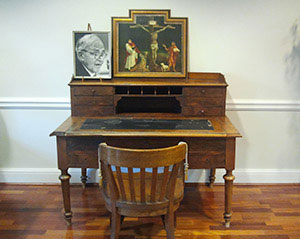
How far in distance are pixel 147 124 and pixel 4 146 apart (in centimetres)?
151

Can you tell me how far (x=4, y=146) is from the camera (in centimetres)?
314

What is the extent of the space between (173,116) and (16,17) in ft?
5.05

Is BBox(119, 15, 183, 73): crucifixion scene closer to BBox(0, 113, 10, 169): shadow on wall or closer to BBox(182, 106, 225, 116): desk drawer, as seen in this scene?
BBox(182, 106, 225, 116): desk drawer

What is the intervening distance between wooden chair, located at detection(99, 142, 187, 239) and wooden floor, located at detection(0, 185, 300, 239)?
1.58ft

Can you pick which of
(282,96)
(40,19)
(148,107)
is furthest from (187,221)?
(40,19)

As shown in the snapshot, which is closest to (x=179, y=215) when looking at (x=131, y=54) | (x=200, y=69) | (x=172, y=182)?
(x=172, y=182)

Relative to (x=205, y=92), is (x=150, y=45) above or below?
above

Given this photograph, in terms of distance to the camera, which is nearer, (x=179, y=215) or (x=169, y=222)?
(x=169, y=222)

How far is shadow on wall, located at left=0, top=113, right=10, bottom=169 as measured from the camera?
10.2 ft

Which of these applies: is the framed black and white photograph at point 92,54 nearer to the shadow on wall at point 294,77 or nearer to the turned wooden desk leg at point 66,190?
the turned wooden desk leg at point 66,190

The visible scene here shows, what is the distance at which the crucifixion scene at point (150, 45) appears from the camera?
2795mm

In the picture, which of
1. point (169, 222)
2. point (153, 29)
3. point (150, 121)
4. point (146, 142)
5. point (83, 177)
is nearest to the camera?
point (169, 222)

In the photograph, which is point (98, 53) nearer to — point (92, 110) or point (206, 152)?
point (92, 110)

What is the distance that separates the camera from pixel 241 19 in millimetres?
2840
